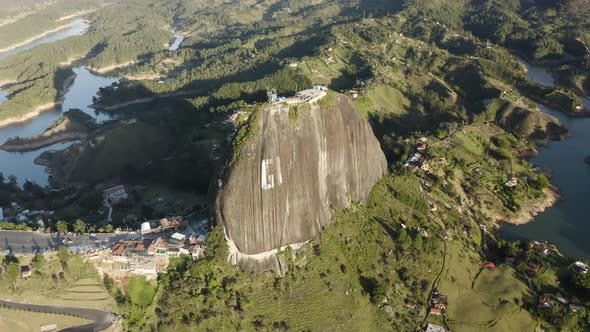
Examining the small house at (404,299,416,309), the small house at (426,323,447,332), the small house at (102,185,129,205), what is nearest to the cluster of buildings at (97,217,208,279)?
the small house at (404,299,416,309)

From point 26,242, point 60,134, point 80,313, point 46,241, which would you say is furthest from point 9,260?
point 60,134

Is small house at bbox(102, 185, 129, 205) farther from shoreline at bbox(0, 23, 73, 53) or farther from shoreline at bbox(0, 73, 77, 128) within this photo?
shoreline at bbox(0, 23, 73, 53)

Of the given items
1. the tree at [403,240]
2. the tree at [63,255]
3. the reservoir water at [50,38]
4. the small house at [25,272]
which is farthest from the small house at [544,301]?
the reservoir water at [50,38]

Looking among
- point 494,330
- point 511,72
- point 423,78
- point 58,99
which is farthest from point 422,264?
point 58,99

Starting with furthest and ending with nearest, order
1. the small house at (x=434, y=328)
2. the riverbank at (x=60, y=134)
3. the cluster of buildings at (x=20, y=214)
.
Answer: the riverbank at (x=60, y=134), the cluster of buildings at (x=20, y=214), the small house at (x=434, y=328)

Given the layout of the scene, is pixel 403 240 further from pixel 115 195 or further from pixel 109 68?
pixel 109 68

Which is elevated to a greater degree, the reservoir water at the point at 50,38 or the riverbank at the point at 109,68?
the reservoir water at the point at 50,38

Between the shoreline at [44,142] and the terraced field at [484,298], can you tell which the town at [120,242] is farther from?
the shoreline at [44,142]

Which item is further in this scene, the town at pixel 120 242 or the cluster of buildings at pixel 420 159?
the cluster of buildings at pixel 420 159
